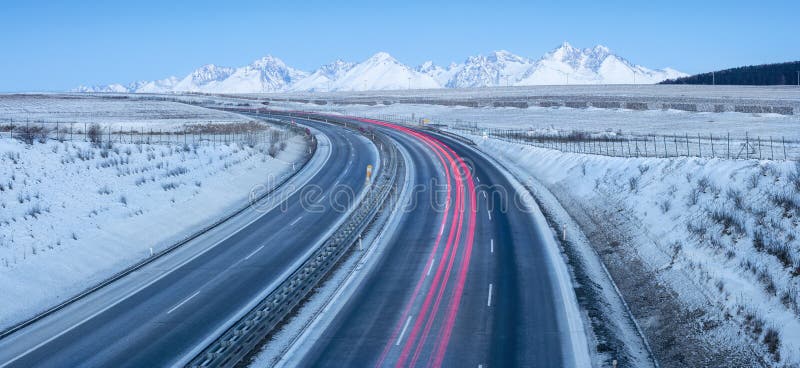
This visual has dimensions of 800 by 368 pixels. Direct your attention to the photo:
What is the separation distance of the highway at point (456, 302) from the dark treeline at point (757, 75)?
155 m

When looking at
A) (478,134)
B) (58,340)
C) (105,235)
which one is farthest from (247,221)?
(478,134)

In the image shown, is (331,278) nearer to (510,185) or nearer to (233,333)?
(233,333)

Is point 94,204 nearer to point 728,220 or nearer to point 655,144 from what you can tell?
point 728,220

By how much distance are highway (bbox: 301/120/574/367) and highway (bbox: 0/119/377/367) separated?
418cm

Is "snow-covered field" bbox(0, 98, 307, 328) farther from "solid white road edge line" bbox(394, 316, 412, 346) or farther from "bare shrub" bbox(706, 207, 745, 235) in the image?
"bare shrub" bbox(706, 207, 745, 235)

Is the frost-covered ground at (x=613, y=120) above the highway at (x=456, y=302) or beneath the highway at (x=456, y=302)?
above

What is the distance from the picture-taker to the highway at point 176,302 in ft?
60.6

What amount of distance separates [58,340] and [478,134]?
2586 inches

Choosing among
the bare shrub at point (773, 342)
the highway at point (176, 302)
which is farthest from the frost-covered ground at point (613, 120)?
the highway at point (176, 302)

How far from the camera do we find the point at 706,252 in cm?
2189

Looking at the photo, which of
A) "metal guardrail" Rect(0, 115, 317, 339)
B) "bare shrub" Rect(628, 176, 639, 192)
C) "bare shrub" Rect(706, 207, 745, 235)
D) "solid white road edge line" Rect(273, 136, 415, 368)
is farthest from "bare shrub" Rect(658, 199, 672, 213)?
"metal guardrail" Rect(0, 115, 317, 339)

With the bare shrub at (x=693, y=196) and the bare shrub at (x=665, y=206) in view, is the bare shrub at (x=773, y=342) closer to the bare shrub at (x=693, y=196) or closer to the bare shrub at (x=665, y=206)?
the bare shrub at (x=693, y=196)

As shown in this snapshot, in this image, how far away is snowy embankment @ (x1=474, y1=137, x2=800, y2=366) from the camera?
54.6 ft

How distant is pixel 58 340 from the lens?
19.4 metres
